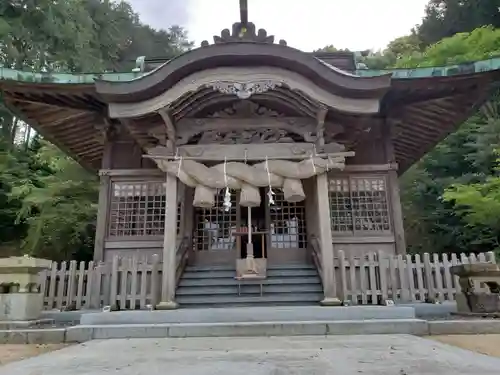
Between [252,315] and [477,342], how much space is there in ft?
9.03

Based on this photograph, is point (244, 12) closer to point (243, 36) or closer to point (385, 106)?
point (243, 36)

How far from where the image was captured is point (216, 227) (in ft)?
29.3

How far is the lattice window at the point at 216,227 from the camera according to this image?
8.88m

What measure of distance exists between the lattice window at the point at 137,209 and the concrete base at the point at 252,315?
10.4ft

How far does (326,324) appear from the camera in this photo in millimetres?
5008

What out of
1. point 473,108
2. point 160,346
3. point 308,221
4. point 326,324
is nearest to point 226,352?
point 160,346

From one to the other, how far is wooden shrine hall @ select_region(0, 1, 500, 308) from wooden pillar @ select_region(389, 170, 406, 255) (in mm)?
23

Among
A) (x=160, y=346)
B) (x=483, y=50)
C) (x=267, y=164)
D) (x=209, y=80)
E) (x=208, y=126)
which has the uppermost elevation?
(x=483, y=50)

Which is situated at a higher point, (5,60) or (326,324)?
(5,60)

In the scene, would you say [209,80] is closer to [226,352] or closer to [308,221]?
[308,221]

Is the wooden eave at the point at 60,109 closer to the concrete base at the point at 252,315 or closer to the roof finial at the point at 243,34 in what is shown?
the roof finial at the point at 243,34

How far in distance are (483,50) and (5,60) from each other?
20.2m

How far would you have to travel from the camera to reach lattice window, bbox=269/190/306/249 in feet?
29.1

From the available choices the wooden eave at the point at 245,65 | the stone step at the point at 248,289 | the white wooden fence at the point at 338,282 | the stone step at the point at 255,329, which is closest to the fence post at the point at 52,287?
the white wooden fence at the point at 338,282
